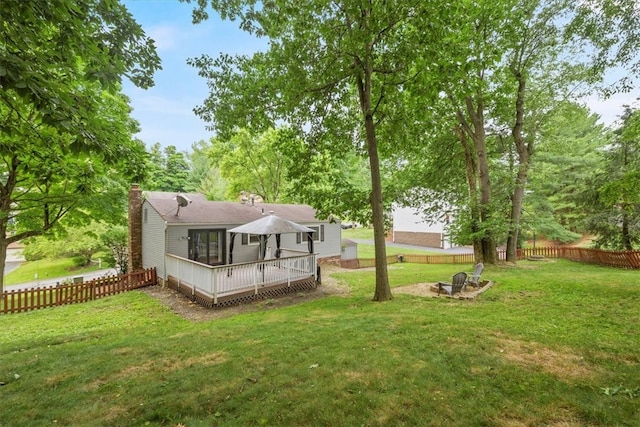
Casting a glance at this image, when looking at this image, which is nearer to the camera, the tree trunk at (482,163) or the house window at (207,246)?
the house window at (207,246)

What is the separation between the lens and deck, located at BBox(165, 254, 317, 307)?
368 inches

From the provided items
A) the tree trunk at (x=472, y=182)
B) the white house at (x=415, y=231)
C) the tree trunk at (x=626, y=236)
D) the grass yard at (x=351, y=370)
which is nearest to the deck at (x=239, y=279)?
the grass yard at (x=351, y=370)

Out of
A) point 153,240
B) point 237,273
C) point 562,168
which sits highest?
point 562,168

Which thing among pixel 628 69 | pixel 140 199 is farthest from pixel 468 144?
pixel 140 199

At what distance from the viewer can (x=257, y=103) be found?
9.11 metres

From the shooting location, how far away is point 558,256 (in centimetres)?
1947

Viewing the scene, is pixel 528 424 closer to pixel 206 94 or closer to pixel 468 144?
pixel 206 94

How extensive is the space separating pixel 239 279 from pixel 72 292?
618 centimetres

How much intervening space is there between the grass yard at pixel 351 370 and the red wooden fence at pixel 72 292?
3.96 m

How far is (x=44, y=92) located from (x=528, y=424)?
17.9 feet

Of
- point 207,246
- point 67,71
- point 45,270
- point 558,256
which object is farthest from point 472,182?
point 45,270

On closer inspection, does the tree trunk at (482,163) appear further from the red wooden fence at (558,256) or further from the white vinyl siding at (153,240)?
the white vinyl siding at (153,240)

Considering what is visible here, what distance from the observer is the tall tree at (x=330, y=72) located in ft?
22.9

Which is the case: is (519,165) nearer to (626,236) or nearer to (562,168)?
(626,236)
